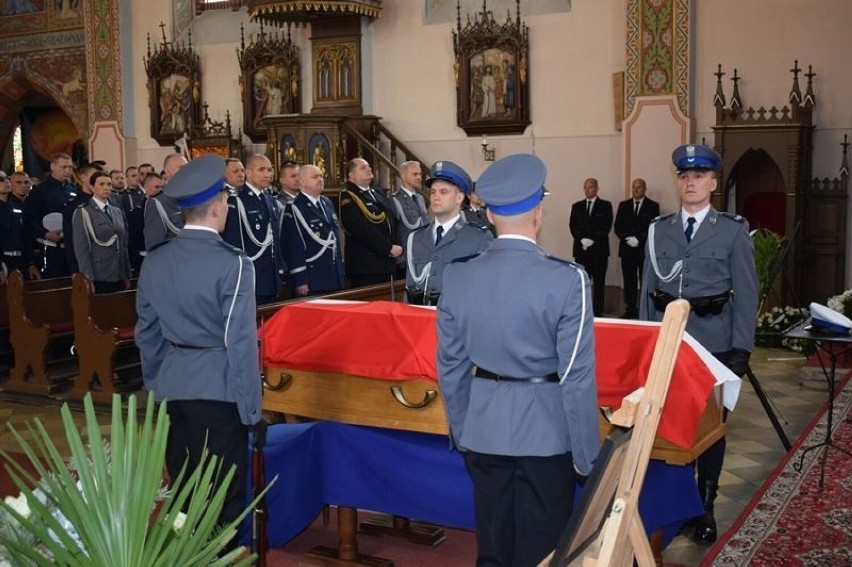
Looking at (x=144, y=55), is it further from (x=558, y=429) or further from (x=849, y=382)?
(x=558, y=429)

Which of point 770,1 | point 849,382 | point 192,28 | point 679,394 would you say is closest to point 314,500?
point 679,394

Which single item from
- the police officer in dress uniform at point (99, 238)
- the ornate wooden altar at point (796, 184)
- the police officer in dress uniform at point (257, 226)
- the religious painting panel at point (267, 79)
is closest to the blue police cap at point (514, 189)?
the police officer in dress uniform at point (257, 226)

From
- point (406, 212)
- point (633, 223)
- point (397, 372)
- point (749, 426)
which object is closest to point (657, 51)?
point (633, 223)

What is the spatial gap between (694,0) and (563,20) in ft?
4.85

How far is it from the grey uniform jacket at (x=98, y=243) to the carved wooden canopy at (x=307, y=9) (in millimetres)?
4256

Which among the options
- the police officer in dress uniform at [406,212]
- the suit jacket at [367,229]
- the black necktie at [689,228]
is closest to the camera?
the black necktie at [689,228]

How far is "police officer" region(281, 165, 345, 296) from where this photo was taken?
23.6ft

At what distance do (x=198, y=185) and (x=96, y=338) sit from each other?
4.10 meters

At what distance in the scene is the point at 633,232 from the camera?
407 inches

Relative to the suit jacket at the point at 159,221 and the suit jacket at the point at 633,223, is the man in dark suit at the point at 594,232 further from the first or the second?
the suit jacket at the point at 159,221

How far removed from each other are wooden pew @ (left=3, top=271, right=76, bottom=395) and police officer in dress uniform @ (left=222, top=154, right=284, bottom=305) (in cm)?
151

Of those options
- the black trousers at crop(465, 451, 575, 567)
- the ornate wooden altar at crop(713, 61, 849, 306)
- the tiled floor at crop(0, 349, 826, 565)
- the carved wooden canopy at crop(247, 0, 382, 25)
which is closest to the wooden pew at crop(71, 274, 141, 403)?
the tiled floor at crop(0, 349, 826, 565)

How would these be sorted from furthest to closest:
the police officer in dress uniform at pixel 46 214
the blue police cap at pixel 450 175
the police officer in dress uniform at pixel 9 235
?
1. the police officer in dress uniform at pixel 46 214
2. the police officer in dress uniform at pixel 9 235
3. the blue police cap at pixel 450 175

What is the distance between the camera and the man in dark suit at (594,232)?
10625 mm
